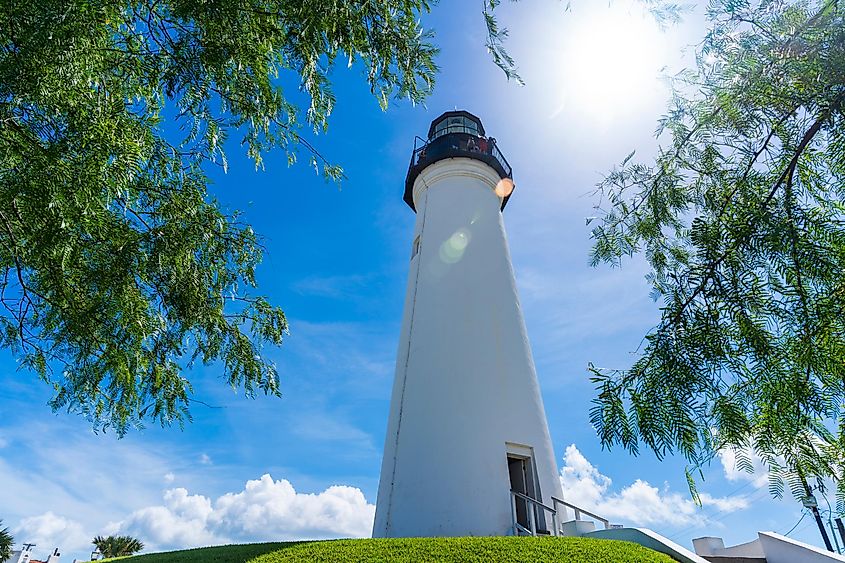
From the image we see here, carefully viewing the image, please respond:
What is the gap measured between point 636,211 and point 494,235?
29.9ft

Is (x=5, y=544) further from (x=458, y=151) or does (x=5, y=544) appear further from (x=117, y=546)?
(x=458, y=151)

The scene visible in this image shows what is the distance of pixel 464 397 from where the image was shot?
862cm

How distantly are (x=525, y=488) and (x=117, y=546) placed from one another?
1875 cm

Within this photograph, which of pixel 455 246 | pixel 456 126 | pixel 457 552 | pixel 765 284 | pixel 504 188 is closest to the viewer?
pixel 765 284

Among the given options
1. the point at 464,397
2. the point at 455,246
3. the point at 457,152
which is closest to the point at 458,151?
the point at 457,152

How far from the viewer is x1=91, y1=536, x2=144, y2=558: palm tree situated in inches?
715

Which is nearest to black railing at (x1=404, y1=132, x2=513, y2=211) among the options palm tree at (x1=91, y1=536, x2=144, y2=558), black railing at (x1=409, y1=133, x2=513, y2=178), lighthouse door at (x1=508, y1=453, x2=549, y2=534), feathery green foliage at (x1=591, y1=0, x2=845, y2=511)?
black railing at (x1=409, y1=133, x2=513, y2=178)

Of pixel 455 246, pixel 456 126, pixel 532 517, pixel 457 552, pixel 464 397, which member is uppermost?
pixel 456 126

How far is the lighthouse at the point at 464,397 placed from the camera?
7.76 metres

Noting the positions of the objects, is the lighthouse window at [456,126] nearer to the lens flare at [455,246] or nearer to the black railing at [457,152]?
the black railing at [457,152]

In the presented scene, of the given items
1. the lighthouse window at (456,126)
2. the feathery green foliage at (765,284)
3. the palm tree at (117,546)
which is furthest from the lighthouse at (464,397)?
the palm tree at (117,546)

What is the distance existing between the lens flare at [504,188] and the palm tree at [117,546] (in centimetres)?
1961

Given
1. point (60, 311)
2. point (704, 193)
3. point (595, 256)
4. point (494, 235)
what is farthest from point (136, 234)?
point (494, 235)

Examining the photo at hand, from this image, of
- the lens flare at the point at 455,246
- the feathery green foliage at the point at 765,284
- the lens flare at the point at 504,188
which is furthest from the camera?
the lens flare at the point at 504,188
